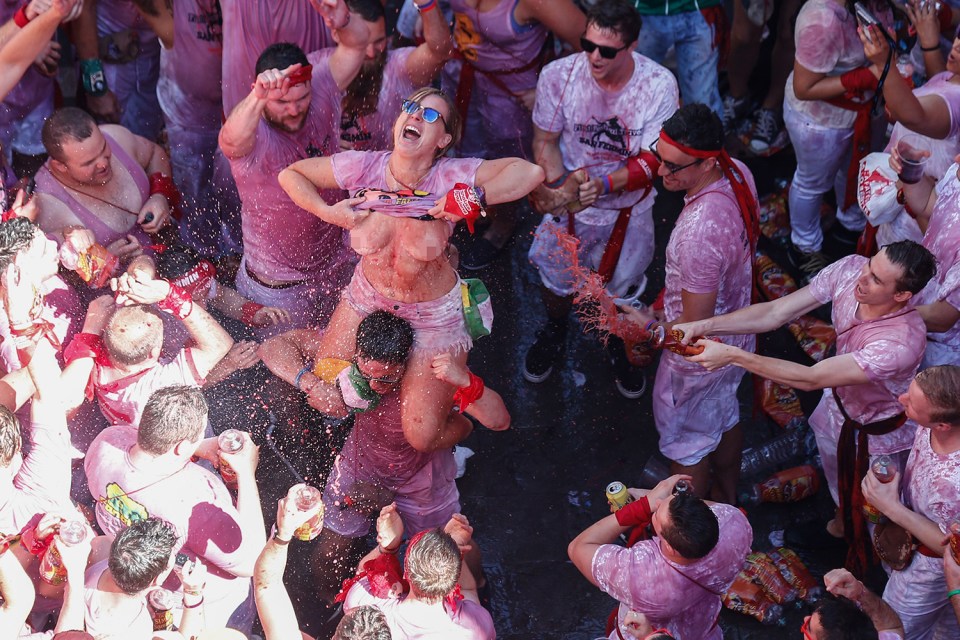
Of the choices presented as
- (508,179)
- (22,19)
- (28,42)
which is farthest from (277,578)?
(22,19)

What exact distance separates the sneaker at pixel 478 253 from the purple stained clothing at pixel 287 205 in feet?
3.89

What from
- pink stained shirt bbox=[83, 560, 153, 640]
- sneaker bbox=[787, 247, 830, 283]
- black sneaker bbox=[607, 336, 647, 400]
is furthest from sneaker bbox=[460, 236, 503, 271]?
pink stained shirt bbox=[83, 560, 153, 640]

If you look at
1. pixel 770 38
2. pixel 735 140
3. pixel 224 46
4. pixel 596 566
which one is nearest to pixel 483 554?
pixel 596 566

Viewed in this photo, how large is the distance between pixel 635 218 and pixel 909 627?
91.3 inches

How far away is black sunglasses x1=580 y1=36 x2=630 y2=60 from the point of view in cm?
481

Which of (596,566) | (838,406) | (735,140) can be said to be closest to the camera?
(596,566)

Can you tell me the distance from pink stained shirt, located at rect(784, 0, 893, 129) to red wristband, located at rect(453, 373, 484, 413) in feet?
9.00

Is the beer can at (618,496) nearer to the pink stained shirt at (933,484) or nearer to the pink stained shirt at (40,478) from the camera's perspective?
the pink stained shirt at (933,484)

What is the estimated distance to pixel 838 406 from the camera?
14.6 feet

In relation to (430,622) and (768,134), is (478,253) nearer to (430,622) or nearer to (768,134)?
(768,134)

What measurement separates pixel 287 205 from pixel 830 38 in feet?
9.63

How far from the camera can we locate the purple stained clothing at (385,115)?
5.14 m

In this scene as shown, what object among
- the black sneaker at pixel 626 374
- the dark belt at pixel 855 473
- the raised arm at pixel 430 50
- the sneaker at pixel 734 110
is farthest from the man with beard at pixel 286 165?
the sneaker at pixel 734 110

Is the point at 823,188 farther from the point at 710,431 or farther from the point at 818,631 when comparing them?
the point at 818,631
